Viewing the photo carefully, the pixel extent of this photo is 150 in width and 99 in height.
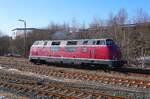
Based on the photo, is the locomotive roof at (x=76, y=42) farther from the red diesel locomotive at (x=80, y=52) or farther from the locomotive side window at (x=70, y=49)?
the locomotive side window at (x=70, y=49)

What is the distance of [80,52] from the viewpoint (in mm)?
27953

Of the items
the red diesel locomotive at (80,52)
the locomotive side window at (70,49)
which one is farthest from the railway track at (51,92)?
the locomotive side window at (70,49)

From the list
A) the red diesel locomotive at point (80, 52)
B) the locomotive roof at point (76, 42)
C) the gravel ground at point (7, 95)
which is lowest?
the gravel ground at point (7, 95)

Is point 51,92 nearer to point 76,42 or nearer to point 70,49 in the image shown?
point 76,42

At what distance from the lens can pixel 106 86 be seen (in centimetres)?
1816

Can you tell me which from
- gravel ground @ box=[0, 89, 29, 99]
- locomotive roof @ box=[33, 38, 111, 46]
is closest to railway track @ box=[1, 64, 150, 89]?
locomotive roof @ box=[33, 38, 111, 46]

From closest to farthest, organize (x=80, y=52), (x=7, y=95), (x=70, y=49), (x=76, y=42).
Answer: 1. (x=7, y=95)
2. (x=80, y=52)
3. (x=76, y=42)
4. (x=70, y=49)

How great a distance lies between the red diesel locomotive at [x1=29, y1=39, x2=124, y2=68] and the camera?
2506cm

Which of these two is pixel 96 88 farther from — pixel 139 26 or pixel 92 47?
pixel 139 26

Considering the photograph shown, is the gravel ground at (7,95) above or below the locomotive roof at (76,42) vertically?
below

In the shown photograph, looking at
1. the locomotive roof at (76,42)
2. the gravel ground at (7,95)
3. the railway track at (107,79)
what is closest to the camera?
the gravel ground at (7,95)

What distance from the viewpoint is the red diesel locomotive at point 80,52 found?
2506 centimetres

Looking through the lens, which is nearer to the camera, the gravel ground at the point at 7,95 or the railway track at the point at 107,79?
the gravel ground at the point at 7,95

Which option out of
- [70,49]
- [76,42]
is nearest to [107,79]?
[76,42]
